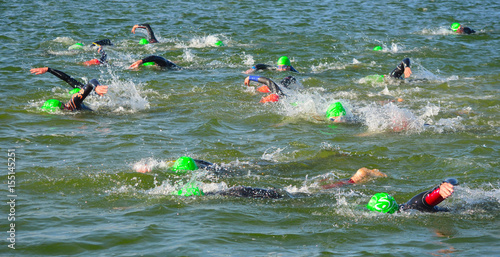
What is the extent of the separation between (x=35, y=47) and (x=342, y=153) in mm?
13295

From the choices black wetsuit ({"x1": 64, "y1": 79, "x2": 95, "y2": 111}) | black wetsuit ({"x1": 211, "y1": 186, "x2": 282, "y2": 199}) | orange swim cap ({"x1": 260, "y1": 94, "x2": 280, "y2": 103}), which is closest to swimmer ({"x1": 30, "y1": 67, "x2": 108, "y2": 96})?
black wetsuit ({"x1": 64, "y1": 79, "x2": 95, "y2": 111})

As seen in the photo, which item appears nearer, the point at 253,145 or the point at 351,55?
the point at 253,145

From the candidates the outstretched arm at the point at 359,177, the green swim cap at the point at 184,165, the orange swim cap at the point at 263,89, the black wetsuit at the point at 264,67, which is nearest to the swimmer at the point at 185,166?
the green swim cap at the point at 184,165

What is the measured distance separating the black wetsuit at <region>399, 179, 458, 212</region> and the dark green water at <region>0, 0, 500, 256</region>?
0.40ft

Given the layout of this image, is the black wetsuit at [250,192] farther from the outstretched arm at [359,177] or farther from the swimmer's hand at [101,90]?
the swimmer's hand at [101,90]

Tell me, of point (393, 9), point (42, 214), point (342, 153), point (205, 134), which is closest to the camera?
point (42, 214)

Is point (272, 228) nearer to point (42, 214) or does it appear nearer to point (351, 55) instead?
point (42, 214)

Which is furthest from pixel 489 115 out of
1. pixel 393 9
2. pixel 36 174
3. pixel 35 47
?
pixel 393 9

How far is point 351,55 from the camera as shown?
770 inches

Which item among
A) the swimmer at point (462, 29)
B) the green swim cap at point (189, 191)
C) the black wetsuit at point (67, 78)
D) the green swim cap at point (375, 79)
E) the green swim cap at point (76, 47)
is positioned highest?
the black wetsuit at point (67, 78)

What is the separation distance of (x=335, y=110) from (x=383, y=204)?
5.19 metres

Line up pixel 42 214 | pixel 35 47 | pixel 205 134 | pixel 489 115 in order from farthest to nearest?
pixel 35 47 → pixel 489 115 → pixel 205 134 → pixel 42 214

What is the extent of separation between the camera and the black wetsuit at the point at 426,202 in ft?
23.8

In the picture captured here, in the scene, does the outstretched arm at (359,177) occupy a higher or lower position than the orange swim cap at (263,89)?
higher
